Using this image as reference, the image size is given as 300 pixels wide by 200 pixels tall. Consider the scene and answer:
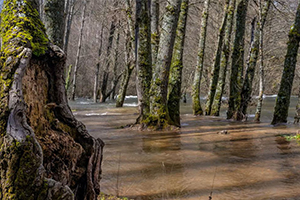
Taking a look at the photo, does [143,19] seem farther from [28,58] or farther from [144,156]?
[28,58]

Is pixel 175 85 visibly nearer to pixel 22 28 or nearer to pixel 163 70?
pixel 163 70

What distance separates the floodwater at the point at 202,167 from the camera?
13.0ft

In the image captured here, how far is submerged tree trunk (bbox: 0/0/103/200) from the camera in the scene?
2.10 m

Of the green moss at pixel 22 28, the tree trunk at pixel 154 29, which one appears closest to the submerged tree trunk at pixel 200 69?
the tree trunk at pixel 154 29

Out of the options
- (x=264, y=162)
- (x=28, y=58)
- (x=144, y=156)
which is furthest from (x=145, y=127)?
(x=28, y=58)

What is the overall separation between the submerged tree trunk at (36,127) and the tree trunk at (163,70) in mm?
6050

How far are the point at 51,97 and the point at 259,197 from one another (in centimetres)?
277

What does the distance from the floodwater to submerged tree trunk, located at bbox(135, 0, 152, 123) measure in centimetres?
256

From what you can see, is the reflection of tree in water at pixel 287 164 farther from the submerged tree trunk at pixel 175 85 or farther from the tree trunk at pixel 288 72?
the tree trunk at pixel 288 72

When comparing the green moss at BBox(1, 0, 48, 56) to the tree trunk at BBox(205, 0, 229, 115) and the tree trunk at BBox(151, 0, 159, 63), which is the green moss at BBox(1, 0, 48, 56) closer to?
the tree trunk at BBox(151, 0, 159, 63)

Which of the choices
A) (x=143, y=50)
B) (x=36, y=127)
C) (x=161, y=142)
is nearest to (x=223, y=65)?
(x=143, y=50)

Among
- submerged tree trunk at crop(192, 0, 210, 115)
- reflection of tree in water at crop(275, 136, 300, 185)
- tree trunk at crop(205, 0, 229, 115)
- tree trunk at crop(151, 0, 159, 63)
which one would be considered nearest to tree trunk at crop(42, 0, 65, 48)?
tree trunk at crop(151, 0, 159, 63)

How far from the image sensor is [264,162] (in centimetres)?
535

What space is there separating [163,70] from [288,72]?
16.0 feet
